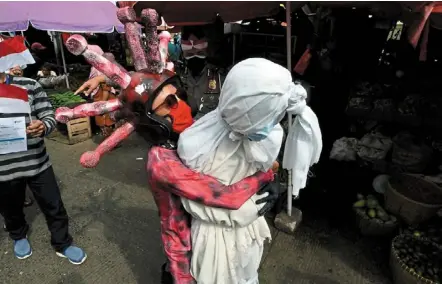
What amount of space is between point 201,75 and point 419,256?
10.7ft

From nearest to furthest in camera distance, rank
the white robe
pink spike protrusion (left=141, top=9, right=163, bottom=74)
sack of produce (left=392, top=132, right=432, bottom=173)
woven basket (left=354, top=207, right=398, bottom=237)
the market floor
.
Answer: pink spike protrusion (left=141, top=9, right=163, bottom=74) → the white robe → the market floor → woven basket (left=354, top=207, right=398, bottom=237) → sack of produce (left=392, top=132, right=432, bottom=173)

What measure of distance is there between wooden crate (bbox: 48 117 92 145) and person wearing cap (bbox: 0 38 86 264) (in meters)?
3.04

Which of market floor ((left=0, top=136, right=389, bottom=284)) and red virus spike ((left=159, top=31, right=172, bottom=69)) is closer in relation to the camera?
red virus spike ((left=159, top=31, right=172, bottom=69))

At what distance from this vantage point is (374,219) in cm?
338

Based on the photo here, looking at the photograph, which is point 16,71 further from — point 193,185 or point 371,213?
point 371,213

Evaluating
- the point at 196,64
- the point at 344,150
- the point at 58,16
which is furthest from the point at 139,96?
the point at 58,16

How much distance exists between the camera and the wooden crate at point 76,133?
19.0ft

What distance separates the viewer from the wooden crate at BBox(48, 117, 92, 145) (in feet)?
19.0

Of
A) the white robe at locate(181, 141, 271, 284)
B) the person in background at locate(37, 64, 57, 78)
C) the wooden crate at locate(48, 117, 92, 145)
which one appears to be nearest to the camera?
the white robe at locate(181, 141, 271, 284)

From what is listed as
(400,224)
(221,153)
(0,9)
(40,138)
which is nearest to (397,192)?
(400,224)

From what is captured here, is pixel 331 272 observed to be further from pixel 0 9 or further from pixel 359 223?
pixel 0 9

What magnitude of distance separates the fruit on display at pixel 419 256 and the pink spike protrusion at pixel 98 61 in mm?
2694

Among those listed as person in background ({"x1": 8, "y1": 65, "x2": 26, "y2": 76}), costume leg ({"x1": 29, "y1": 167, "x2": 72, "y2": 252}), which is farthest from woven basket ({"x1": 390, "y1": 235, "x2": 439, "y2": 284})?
person in background ({"x1": 8, "y1": 65, "x2": 26, "y2": 76})

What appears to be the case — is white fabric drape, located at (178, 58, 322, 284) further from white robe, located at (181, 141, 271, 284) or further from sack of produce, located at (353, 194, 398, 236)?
sack of produce, located at (353, 194, 398, 236)
